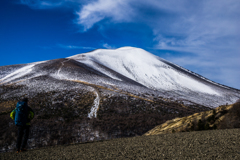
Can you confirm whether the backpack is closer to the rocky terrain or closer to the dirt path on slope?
the rocky terrain

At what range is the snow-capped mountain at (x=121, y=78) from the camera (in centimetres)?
4369

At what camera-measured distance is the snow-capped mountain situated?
43.7m

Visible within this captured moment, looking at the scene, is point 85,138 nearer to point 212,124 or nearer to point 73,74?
point 212,124

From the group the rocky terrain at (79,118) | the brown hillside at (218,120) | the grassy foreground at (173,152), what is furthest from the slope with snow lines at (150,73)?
the grassy foreground at (173,152)

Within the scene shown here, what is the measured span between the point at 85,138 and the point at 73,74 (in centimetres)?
3811

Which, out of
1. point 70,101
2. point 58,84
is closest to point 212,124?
point 70,101

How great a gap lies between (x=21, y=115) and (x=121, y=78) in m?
56.7

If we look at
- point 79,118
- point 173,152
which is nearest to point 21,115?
point 173,152

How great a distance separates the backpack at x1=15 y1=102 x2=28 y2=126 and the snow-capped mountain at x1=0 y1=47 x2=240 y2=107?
3068 centimetres

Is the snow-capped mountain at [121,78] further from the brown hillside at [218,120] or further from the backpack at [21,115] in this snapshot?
the backpack at [21,115]

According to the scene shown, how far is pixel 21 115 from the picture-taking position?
7746 millimetres

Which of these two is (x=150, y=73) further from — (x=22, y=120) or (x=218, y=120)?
(x=22, y=120)

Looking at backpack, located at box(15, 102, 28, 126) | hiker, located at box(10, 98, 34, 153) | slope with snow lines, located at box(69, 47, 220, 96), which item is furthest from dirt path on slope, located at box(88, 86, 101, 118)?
slope with snow lines, located at box(69, 47, 220, 96)

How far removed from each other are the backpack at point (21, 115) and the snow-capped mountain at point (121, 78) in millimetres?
30676
